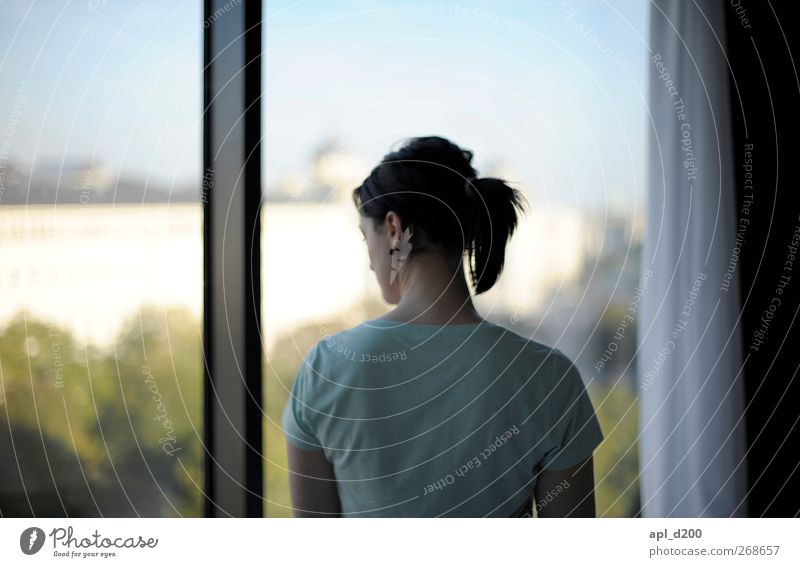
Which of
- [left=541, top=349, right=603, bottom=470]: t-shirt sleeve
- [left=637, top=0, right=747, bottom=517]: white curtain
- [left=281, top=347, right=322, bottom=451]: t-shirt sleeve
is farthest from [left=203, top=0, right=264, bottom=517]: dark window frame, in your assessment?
[left=637, top=0, right=747, bottom=517]: white curtain

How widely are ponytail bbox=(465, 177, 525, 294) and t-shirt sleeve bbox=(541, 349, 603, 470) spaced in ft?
0.37

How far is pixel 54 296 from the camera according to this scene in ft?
2.64

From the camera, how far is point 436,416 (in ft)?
2.37

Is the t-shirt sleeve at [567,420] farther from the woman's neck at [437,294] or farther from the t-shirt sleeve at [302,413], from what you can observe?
the t-shirt sleeve at [302,413]

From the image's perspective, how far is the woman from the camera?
0.71 metres

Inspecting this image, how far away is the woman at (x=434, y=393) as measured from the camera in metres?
0.71

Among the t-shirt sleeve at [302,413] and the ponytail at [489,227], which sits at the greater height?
the ponytail at [489,227]

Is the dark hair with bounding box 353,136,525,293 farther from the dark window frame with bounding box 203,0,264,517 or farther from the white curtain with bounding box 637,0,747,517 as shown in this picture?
the white curtain with bounding box 637,0,747,517

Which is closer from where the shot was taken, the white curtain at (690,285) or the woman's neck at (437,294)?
the woman's neck at (437,294)

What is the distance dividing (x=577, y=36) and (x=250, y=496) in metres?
0.64

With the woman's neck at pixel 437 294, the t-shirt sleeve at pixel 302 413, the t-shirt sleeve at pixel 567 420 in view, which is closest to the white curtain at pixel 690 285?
the t-shirt sleeve at pixel 567 420

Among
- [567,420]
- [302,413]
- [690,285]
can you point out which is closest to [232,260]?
[302,413]
